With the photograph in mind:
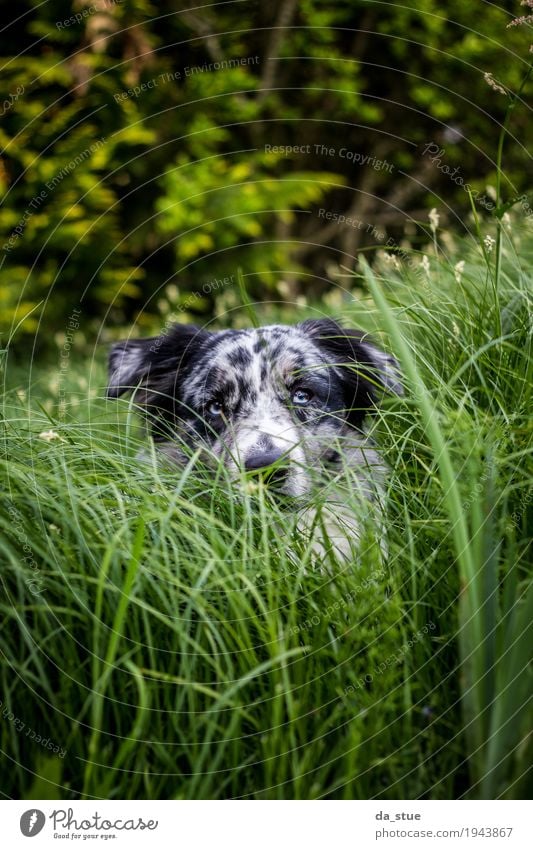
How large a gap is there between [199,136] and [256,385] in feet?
16.1

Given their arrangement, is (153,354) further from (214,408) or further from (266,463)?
(266,463)

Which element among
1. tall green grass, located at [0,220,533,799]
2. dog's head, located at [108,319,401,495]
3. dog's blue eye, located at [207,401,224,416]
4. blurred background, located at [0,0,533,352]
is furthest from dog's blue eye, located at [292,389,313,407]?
blurred background, located at [0,0,533,352]

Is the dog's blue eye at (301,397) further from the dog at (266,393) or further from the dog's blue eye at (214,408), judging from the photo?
the dog's blue eye at (214,408)

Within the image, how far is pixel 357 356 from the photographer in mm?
3568

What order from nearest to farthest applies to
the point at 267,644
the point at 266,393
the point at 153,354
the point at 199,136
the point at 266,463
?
the point at 267,644 < the point at 266,463 < the point at 266,393 < the point at 153,354 < the point at 199,136

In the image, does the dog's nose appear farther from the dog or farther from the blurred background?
the blurred background

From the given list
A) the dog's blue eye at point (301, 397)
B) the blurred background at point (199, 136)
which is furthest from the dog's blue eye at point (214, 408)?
the blurred background at point (199, 136)

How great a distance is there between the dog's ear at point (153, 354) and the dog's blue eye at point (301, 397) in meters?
0.72

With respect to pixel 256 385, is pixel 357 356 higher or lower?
higher

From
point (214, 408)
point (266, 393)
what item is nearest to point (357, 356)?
point (266, 393)

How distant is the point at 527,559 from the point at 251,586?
83cm

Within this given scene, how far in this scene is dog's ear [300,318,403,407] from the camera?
10.2 ft

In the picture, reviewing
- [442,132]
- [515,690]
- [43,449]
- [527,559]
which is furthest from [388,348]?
[442,132]

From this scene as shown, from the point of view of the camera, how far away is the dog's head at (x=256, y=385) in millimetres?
2945
